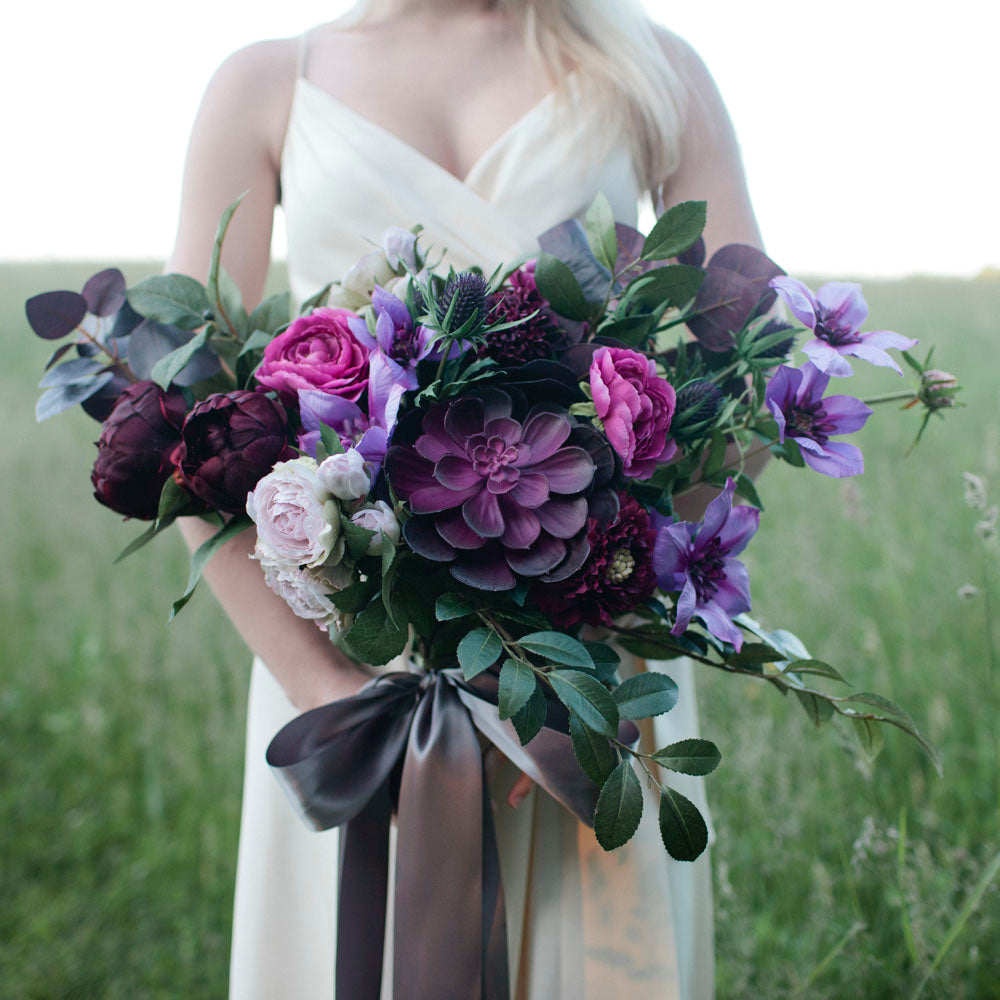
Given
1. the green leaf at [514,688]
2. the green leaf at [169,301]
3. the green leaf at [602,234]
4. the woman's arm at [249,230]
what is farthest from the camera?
the woman's arm at [249,230]

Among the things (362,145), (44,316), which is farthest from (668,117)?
(44,316)

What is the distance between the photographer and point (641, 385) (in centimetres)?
65

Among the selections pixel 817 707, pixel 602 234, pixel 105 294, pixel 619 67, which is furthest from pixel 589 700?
pixel 619 67

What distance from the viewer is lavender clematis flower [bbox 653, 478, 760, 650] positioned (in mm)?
674

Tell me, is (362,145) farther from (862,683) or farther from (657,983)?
(862,683)

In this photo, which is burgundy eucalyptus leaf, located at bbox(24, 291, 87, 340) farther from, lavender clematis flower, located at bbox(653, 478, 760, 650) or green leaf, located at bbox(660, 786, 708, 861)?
green leaf, located at bbox(660, 786, 708, 861)

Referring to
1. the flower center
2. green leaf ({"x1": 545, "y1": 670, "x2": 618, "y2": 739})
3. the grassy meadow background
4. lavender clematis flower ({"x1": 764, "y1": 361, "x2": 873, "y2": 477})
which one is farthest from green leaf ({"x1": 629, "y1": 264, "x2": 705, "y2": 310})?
the grassy meadow background

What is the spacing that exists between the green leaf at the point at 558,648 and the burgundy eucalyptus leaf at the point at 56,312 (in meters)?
0.57

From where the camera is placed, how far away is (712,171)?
1.12 m

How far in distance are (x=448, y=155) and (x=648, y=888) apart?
0.96 m

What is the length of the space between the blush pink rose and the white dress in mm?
451

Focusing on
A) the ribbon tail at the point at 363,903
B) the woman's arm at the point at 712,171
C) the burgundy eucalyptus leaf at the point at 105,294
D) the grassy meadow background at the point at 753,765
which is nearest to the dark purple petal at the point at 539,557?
the ribbon tail at the point at 363,903

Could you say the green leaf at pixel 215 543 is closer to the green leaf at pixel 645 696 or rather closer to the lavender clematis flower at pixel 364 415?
the lavender clematis flower at pixel 364 415

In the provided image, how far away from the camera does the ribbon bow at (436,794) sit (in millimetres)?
767
